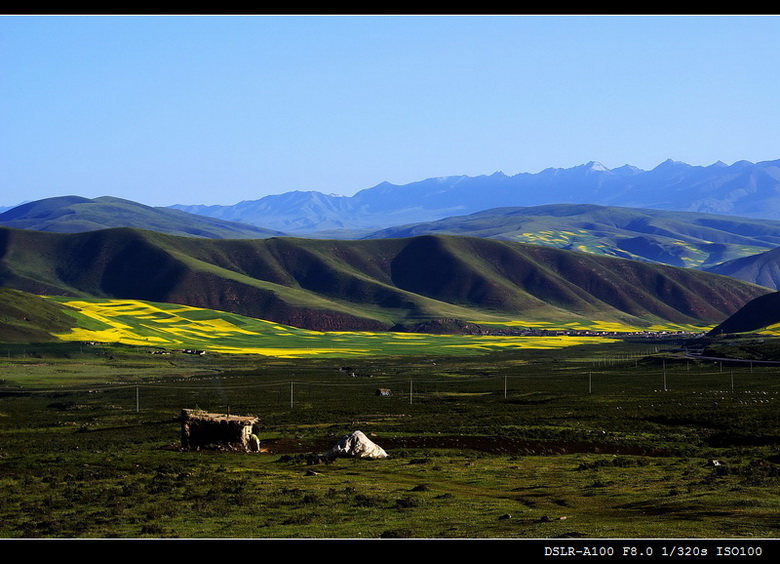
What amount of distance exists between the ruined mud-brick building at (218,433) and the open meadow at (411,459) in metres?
1.30

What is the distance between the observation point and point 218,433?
178 ft

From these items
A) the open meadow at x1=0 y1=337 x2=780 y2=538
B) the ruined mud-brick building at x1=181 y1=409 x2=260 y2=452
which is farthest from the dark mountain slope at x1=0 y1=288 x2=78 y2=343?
the ruined mud-brick building at x1=181 y1=409 x2=260 y2=452

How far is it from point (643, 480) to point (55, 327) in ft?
490

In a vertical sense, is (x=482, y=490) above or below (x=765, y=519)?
below

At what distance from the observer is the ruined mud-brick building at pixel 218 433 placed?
177 ft

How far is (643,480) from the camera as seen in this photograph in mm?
39531

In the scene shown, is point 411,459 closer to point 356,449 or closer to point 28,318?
point 356,449

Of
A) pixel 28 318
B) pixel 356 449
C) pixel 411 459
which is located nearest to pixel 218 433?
pixel 356 449

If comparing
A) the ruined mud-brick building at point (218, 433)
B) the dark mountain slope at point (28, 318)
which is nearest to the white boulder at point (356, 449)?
the ruined mud-brick building at point (218, 433)

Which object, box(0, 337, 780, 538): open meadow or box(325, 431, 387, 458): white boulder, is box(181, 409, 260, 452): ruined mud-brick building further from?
box(325, 431, 387, 458): white boulder

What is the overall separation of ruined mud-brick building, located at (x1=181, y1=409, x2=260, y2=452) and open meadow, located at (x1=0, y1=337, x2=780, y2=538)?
1298mm

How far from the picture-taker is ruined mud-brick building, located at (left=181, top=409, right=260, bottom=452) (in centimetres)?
5388
